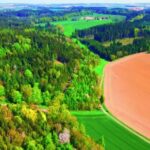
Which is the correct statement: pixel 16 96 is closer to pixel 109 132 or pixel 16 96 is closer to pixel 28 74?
pixel 28 74

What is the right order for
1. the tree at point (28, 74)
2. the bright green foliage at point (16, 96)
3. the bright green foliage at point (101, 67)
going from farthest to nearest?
the bright green foliage at point (101, 67)
the tree at point (28, 74)
the bright green foliage at point (16, 96)

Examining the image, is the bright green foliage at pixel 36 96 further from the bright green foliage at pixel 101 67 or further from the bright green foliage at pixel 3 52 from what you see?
the bright green foliage at pixel 101 67

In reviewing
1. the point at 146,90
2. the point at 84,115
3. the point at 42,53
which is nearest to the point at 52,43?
the point at 42,53

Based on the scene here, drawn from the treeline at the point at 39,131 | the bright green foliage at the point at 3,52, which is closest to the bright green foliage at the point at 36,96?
the treeline at the point at 39,131

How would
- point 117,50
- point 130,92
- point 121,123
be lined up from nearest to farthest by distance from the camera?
1. point 121,123
2. point 130,92
3. point 117,50

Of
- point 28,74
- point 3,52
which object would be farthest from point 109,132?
point 3,52

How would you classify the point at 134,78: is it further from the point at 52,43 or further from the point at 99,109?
the point at 52,43
